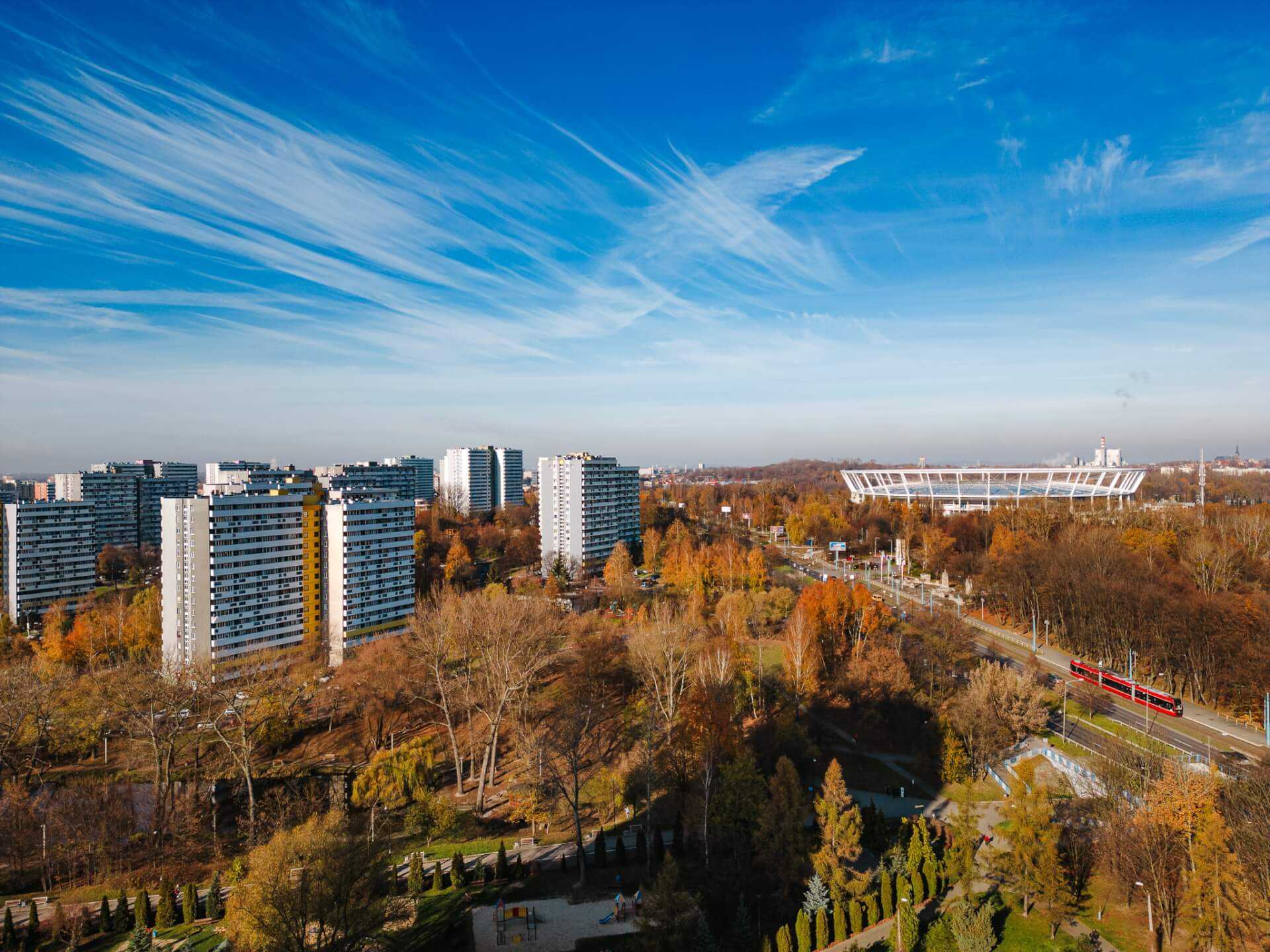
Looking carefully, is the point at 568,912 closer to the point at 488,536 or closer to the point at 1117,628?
the point at 1117,628

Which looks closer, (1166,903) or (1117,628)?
(1166,903)

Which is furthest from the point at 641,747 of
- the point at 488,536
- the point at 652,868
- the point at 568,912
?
the point at 488,536

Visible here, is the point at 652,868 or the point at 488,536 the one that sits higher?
the point at 488,536

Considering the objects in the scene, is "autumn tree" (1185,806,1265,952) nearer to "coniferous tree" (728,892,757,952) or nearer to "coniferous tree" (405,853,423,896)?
"coniferous tree" (728,892,757,952)

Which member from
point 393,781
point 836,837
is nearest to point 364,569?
point 393,781

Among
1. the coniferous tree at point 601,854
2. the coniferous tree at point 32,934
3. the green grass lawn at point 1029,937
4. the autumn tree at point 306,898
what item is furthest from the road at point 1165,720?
the coniferous tree at point 32,934

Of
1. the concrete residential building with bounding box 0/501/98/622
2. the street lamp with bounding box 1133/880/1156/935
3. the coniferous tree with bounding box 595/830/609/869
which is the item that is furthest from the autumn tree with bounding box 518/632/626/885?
the concrete residential building with bounding box 0/501/98/622

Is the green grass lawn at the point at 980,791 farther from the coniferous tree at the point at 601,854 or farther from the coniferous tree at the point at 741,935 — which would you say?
the coniferous tree at the point at 601,854
